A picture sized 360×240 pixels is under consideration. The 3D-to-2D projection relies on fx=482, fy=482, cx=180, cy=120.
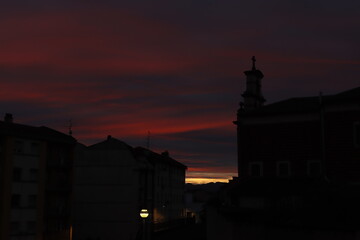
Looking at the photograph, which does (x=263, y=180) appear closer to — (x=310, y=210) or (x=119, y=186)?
(x=310, y=210)

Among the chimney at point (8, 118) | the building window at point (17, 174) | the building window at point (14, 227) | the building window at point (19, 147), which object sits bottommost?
the building window at point (14, 227)

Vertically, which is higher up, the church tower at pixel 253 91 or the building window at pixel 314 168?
the church tower at pixel 253 91

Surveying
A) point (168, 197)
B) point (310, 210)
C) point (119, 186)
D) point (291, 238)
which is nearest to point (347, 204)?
point (310, 210)

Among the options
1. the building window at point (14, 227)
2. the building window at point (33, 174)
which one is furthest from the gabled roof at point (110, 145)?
the building window at point (14, 227)

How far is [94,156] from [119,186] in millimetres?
6432

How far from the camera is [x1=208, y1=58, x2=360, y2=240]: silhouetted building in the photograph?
25.9 meters

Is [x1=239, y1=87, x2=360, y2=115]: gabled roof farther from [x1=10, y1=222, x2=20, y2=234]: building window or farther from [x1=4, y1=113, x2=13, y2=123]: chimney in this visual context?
[x1=4, y1=113, x2=13, y2=123]: chimney

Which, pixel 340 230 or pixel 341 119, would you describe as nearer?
pixel 340 230

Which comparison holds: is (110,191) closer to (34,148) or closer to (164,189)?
(164,189)

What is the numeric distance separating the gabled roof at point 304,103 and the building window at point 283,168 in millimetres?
4625

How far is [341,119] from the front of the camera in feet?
127

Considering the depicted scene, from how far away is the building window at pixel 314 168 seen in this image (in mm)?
41719

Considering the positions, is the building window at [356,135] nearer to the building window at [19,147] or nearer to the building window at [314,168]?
the building window at [314,168]

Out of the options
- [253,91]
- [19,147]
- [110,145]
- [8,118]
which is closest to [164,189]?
[110,145]
